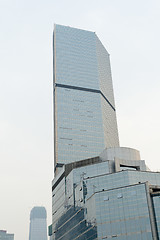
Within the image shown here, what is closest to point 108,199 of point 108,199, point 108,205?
point 108,199

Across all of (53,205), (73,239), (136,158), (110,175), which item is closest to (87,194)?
(110,175)

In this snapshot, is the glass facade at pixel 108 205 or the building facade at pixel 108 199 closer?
the glass facade at pixel 108 205

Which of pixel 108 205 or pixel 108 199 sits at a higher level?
pixel 108 199

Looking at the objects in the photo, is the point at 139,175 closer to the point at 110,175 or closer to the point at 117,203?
the point at 110,175

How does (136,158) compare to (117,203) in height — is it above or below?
above

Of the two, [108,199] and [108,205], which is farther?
[108,199]

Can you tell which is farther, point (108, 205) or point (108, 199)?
point (108, 199)

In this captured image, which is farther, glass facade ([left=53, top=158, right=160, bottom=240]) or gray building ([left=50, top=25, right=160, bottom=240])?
gray building ([left=50, top=25, right=160, bottom=240])

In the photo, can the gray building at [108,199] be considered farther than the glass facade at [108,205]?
Yes

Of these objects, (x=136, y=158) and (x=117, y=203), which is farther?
(x=136, y=158)

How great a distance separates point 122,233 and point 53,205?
3438 inches

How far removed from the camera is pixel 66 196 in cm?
15325

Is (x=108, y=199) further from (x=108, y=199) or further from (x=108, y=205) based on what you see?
(x=108, y=205)

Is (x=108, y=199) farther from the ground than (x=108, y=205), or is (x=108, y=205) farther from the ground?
(x=108, y=199)
